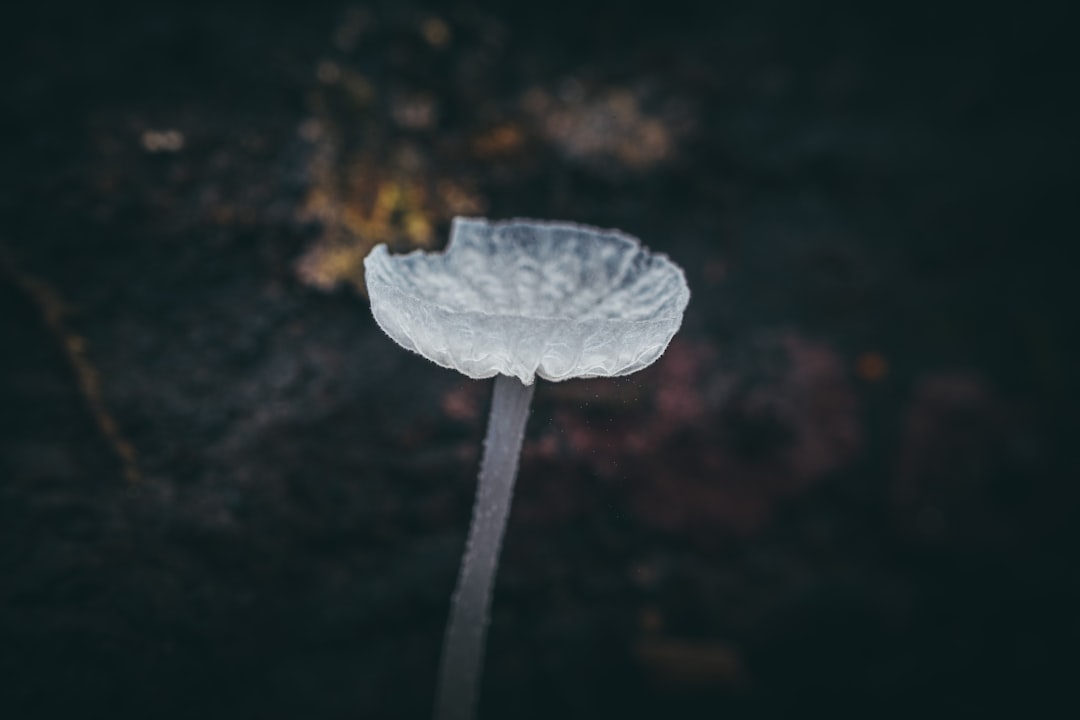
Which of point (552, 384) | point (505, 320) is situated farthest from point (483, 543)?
point (552, 384)

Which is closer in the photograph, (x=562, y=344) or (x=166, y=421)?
(x=562, y=344)

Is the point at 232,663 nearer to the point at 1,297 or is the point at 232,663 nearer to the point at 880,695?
the point at 1,297

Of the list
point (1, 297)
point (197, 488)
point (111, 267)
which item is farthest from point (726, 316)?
point (1, 297)

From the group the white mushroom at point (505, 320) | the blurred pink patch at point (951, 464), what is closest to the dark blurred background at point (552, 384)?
the blurred pink patch at point (951, 464)

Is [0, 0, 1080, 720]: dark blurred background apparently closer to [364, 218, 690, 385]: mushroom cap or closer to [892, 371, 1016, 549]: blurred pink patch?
[892, 371, 1016, 549]: blurred pink patch

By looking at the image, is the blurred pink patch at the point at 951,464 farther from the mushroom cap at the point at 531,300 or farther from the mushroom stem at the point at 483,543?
the mushroom stem at the point at 483,543
